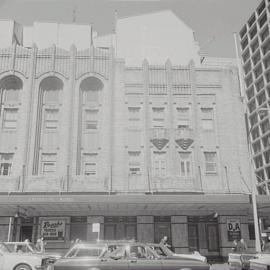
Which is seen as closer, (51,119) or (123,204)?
(123,204)

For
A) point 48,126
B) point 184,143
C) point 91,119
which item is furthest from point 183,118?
point 48,126

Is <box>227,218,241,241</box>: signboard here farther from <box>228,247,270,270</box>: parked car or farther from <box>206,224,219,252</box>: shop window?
<box>228,247,270,270</box>: parked car

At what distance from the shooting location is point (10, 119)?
1287 inches

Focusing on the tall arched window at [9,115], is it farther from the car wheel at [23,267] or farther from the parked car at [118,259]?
the parked car at [118,259]

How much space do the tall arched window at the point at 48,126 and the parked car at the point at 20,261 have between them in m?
14.6

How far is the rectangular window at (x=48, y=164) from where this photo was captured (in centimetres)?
3148

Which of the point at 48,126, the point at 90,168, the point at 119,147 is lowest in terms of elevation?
the point at 90,168

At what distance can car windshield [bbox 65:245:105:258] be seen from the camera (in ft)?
41.0

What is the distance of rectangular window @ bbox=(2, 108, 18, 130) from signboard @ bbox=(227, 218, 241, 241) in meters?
19.7

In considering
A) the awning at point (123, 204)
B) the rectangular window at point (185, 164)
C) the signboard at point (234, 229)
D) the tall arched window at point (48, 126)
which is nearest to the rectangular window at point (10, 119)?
the tall arched window at point (48, 126)

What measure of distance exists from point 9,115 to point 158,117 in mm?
13006

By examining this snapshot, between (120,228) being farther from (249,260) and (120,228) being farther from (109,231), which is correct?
(249,260)

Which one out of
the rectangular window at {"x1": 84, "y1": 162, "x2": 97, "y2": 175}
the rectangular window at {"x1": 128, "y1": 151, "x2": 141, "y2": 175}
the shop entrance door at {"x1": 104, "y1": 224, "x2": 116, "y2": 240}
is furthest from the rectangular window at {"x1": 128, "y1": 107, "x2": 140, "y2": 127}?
the shop entrance door at {"x1": 104, "y1": 224, "x2": 116, "y2": 240}

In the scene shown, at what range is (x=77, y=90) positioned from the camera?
3344 centimetres
